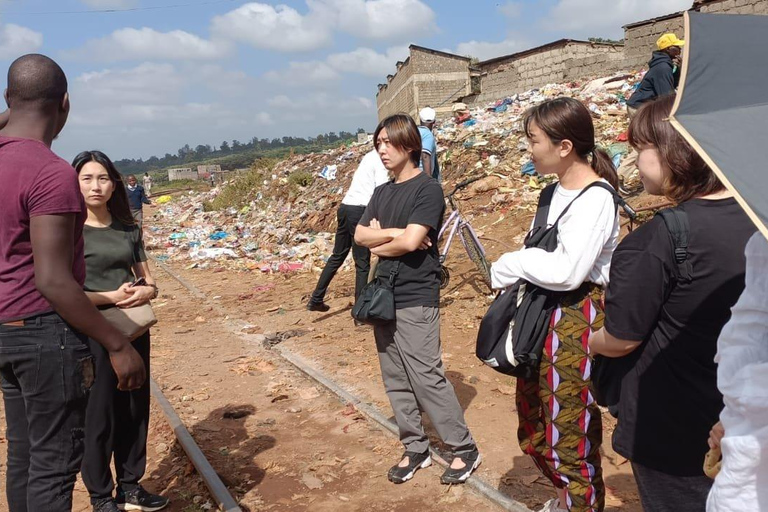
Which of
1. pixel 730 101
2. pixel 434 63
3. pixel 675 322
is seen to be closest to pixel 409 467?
pixel 675 322

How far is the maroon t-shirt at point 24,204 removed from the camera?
7.29ft

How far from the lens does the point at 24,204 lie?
2.23m

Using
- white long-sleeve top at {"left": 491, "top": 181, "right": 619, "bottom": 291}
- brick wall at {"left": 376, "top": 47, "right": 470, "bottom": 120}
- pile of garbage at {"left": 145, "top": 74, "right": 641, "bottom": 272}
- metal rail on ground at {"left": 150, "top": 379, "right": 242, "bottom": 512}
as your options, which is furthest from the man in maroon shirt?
brick wall at {"left": 376, "top": 47, "right": 470, "bottom": 120}

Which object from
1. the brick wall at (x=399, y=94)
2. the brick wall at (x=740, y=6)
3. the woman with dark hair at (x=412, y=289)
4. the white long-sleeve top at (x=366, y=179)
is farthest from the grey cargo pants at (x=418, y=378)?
the brick wall at (x=399, y=94)

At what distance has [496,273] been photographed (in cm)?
281

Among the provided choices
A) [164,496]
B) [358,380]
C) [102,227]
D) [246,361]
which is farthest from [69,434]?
[246,361]

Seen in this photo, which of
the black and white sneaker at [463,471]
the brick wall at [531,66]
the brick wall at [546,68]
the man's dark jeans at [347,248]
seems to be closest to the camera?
the black and white sneaker at [463,471]

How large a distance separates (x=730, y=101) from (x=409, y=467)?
3.06 metres

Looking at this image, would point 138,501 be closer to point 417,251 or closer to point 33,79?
point 417,251

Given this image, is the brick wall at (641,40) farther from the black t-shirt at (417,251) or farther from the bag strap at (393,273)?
the bag strap at (393,273)

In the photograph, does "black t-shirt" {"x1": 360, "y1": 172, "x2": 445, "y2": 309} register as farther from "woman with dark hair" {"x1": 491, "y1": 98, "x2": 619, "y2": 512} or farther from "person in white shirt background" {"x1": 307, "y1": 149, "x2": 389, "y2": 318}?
"person in white shirt background" {"x1": 307, "y1": 149, "x2": 389, "y2": 318}

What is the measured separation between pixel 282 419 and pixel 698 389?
12.4ft

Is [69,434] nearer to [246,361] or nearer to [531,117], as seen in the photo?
[531,117]

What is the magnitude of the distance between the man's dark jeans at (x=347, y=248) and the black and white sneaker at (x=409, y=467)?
297 centimetres
